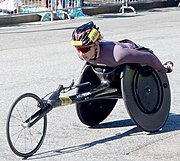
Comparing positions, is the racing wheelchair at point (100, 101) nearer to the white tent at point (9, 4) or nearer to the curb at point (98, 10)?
the curb at point (98, 10)

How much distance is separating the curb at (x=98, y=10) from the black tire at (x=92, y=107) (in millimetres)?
11209

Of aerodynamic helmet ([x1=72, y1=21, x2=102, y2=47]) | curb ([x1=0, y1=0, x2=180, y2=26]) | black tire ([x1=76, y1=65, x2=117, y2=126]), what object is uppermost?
aerodynamic helmet ([x1=72, y1=21, x2=102, y2=47])

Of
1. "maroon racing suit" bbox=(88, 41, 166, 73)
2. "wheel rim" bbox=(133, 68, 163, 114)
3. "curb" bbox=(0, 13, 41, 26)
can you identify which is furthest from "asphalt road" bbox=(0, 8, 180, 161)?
"maroon racing suit" bbox=(88, 41, 166, 73)

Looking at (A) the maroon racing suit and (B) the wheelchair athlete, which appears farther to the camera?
(A) the maroon racing suit

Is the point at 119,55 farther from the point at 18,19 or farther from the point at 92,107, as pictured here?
the point at 18,19

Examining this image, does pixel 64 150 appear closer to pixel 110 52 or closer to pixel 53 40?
pixel 110 52

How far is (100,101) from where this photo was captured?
23.3 feet

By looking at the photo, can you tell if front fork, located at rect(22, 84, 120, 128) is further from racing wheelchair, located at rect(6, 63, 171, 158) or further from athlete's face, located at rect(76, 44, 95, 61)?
athlete's face, located at rect(76, 44, 95, 61)

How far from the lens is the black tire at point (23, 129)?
5.96 meters

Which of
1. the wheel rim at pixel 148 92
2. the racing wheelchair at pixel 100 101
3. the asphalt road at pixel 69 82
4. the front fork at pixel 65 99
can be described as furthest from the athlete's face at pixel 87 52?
the asphalt road at pixel 69 82

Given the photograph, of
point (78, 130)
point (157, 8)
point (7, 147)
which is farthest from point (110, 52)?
point (157, 8)

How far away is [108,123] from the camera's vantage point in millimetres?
7270

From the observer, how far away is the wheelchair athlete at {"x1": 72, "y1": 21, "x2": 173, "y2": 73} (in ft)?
21.1

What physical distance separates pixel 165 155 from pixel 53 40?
882 cm
